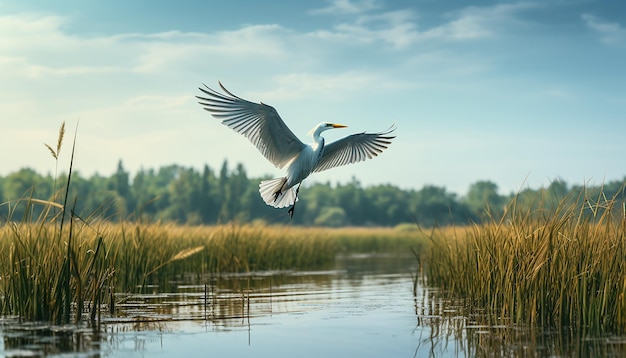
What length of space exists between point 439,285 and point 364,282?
2.27 metres

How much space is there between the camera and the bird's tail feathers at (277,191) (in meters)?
13.0

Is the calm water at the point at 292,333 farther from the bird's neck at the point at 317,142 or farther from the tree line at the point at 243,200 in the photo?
the tree line at the point at 243,200

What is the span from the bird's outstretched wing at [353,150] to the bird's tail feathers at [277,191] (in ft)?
1.99

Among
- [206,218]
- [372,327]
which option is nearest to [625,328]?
[372,327]

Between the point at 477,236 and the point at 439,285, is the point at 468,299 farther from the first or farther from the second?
the point at 439,285

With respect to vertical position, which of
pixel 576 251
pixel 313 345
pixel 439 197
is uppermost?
pixel 439 197

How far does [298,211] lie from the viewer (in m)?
94.7

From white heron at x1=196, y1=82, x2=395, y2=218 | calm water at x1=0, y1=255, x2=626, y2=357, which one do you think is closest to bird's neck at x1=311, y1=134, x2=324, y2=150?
white heron at x1=196, y1=82, x2=395, y2=218

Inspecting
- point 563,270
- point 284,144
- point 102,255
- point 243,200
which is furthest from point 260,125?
point 243,200

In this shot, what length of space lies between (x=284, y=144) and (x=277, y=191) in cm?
107

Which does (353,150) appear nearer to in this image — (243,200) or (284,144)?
(284,144)

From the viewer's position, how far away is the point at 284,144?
12180 millimetres

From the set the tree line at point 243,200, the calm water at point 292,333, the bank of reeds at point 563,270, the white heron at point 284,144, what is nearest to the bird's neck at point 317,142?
the white heron at point 284,144

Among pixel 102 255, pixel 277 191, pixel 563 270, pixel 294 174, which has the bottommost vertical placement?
pixel 563 270
